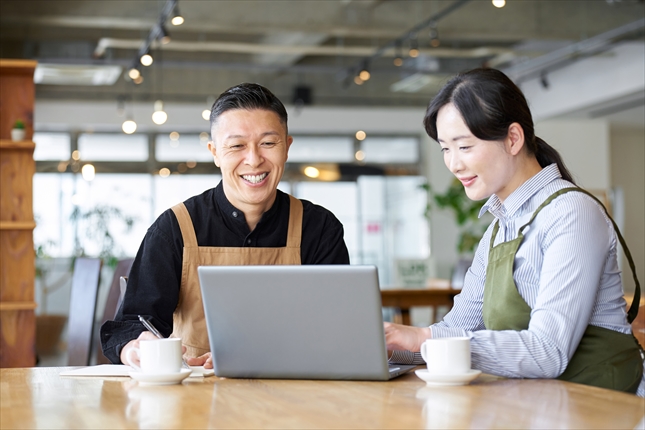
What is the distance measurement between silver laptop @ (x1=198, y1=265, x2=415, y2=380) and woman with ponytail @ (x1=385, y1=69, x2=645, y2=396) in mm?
113

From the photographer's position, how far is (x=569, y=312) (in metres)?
1.69

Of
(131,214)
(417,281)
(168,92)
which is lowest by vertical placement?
(417,281)

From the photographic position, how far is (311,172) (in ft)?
38.3

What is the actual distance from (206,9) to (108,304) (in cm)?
503

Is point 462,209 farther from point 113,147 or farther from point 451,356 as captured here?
point 451,356

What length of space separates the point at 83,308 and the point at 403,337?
2303 mm

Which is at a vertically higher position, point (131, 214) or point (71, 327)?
point (131, 214)

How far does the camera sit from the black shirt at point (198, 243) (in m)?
2.25

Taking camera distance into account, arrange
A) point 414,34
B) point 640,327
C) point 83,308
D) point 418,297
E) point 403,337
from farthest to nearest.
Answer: point 414,34, point 418,297, point 83,308, point 640,327, point 403,337

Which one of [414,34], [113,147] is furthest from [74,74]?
[414,34]

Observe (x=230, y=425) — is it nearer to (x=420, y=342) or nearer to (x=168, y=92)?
(x=420, y=342)

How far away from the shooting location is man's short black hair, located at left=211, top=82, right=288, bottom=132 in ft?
7.75

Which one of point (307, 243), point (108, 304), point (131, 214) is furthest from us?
point (131, 214)

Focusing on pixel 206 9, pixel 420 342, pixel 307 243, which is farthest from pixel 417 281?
pixel 420 342
